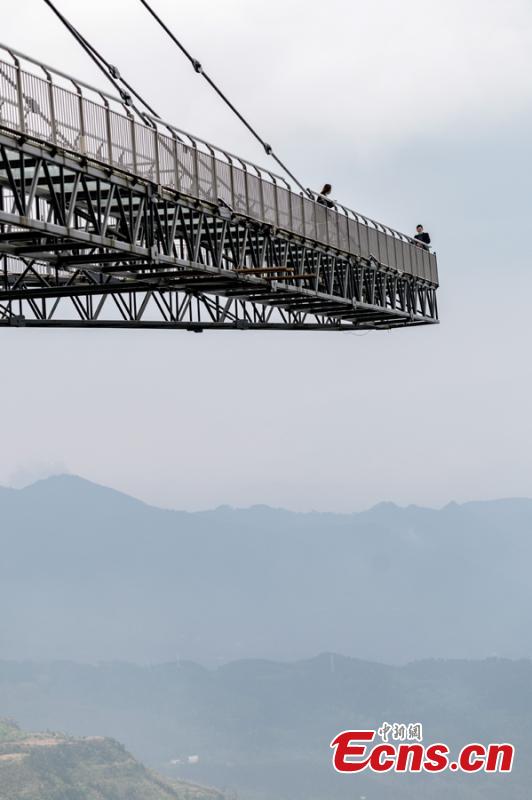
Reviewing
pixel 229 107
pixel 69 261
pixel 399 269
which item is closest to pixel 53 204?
pixel 69 261

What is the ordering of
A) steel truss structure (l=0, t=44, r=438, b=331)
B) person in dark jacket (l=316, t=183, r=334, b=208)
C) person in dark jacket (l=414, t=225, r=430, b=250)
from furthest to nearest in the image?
person in dark jacket (l=414, t=225, r=430, b=250) → person in dark jacket (l=316, t=183, r=334, b=208) → steel truss structure (l=0, t=44, r=438, b=331)

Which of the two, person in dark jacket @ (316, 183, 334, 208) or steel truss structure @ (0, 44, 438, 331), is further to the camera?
person in dark jacket @ (316, 183, 334, 208)

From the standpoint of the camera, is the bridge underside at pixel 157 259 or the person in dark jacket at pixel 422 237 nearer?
the bridge underside at pixel 157 259

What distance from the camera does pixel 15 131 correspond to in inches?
905

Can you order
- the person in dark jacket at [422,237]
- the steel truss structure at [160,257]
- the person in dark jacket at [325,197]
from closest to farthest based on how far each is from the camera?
the steel truss structure at [160,257]
the person in dark jacket at [325,197]
the person in dark jacket at [422,237]

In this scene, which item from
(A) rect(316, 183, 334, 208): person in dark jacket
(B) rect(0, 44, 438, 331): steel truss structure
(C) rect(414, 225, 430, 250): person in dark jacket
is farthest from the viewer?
(C) rect(414, 225, 430, 250): person in dark jacket

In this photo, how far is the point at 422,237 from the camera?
53469 millimetres

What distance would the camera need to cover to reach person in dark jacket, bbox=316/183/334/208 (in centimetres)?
4238

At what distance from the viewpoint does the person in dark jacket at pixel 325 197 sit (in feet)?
139

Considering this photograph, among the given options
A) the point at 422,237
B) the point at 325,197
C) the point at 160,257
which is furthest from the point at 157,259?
the point at 422,237

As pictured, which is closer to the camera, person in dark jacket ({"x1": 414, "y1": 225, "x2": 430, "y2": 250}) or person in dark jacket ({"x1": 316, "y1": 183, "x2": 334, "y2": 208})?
person in dark jacket ({"x1": 316, "y1": 183, "x2": 334, "y2": 208})

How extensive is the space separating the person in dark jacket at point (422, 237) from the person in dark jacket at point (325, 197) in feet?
33.2

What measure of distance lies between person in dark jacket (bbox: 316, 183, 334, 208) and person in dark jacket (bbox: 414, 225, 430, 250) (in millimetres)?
10104

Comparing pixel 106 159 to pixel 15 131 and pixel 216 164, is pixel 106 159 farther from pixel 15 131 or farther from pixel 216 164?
pixel 216 164
